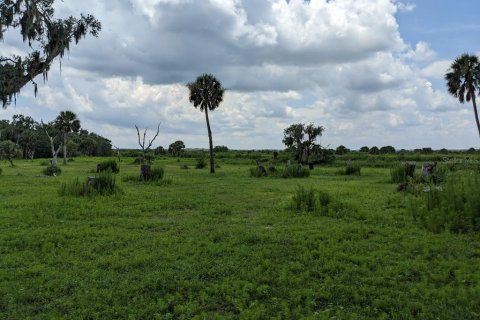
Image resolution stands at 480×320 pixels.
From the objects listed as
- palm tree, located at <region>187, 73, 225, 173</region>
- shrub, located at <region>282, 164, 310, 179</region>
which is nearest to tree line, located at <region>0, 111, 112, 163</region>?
palm tree, located at <region>187, 73, 225, 173</region>

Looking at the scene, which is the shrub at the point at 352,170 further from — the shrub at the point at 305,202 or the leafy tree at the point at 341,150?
the leafy tree at the point at 341,150

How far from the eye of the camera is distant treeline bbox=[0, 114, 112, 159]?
93.4 m

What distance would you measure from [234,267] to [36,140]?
322 feet

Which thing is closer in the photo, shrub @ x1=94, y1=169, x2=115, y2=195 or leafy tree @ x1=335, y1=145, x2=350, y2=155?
shrub @ x1=94, y1=169, x2=115, y2=195

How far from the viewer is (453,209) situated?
1080 centimetres

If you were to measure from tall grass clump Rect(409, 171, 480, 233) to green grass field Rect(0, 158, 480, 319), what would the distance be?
0.42 metres

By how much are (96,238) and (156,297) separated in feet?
14.5

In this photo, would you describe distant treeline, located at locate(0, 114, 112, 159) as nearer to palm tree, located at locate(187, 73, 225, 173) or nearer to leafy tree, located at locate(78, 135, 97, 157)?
leafy tree, located at locate(78, 135, 97, 157)

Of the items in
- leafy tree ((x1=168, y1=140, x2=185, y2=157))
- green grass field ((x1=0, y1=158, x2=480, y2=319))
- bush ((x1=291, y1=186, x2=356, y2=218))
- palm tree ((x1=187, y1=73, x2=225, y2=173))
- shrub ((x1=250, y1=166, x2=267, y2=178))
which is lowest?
green grass field ((x1=0, y1=158, x2=480, y2=319))

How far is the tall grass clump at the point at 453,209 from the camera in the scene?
1027cm

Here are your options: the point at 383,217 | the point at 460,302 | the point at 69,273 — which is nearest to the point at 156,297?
the point at 69,273

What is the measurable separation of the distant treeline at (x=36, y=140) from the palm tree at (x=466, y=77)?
6949 centimetres

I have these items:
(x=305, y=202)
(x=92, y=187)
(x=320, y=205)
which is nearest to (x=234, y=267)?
(x=320, y=205)

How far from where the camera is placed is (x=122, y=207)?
1538 centimetres
